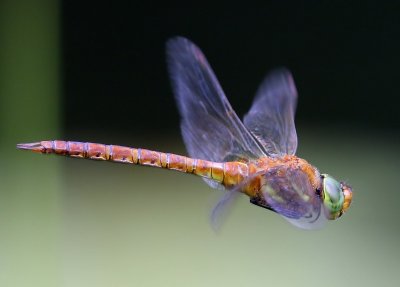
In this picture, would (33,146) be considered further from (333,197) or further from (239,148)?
(333,197)

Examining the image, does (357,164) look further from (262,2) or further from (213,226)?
(213,226)

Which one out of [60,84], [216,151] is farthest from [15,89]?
[216,151]

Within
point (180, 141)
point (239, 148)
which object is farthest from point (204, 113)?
point (180, 141)

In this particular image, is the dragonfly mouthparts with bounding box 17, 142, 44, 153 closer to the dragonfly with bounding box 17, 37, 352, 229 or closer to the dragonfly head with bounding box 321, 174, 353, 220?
the dragonfly with bounding box 17, 37, 352, 229

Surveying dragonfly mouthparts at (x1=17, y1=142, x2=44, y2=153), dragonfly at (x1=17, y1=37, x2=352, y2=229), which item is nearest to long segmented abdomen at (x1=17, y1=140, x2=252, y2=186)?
dragonfly at (x1=17, y1=37, x2=352, y2=229)

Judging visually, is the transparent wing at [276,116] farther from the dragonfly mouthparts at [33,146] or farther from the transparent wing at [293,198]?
the dragonfly mouthparts at [33,146]

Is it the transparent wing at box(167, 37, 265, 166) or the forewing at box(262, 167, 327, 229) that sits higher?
the transparent wing at box(167, 37, 265, 166)

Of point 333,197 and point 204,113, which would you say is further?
point 204,113
